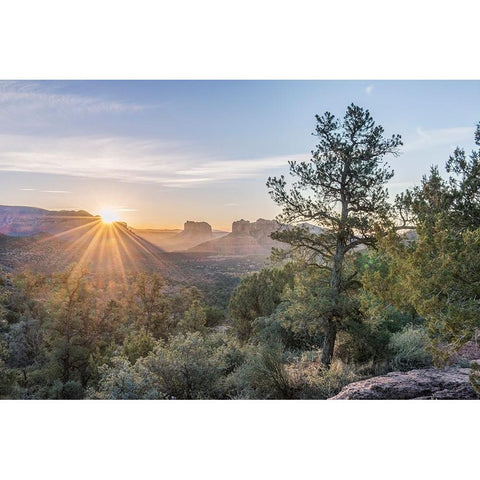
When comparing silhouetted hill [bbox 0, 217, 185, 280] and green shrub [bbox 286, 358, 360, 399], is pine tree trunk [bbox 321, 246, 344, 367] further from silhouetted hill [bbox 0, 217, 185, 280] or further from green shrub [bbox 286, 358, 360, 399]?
silhouetted hill [bbox 0, 217, 185, 280]

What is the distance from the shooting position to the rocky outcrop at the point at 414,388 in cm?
582

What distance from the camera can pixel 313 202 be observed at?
25.5ft

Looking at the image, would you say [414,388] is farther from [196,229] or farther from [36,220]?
[36,220]

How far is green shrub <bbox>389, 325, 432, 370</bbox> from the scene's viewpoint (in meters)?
7.82

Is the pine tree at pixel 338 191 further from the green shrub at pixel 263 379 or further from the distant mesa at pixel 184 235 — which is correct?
the distant mesa at pixel 184 235

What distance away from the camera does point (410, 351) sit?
800 centimetres

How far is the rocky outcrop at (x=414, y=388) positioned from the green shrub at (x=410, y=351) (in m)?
1.38

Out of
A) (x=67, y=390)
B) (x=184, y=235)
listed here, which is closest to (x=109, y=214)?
(x=184, y=235)

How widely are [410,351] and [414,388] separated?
210cm

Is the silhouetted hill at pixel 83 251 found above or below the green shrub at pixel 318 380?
above

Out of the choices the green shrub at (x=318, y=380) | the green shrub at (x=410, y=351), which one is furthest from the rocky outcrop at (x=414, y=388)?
the green shrub at (x=410, y=351)
